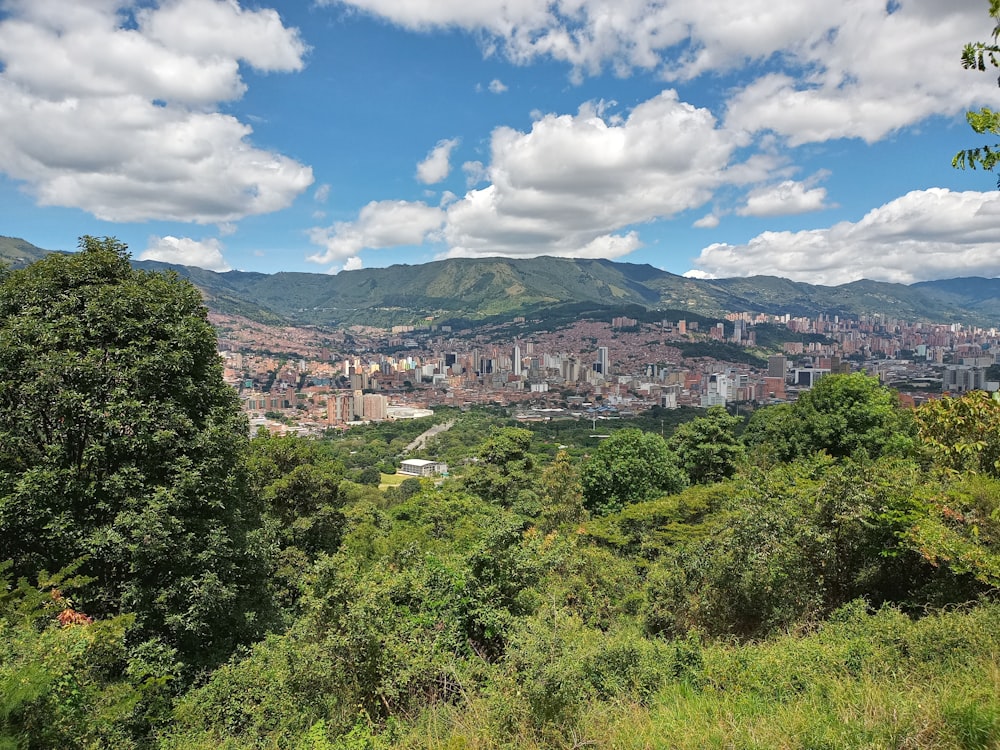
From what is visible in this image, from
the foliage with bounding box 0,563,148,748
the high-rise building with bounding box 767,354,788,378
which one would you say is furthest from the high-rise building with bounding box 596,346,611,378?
the foliage with bounding box 0,563,148,748

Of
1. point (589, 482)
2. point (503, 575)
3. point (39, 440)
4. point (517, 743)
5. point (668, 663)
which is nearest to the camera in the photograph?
point (517, 743)

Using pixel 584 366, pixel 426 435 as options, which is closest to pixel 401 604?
pixel 426 435

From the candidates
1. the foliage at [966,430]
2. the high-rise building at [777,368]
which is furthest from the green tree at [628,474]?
the high-rise building at [777,368]

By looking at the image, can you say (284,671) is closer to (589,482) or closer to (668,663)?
(668,663)

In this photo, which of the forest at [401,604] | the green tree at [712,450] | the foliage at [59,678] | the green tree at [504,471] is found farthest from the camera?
the green tree at [712,450]

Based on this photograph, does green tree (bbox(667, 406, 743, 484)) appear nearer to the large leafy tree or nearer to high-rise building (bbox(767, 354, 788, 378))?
the large leafy tree

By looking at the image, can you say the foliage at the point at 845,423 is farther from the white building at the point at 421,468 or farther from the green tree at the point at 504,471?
the white building at the point at 421,468

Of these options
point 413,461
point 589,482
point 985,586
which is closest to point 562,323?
point 413,461
